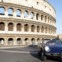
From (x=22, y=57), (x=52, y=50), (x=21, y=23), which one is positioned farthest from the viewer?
(x=21, y=23)

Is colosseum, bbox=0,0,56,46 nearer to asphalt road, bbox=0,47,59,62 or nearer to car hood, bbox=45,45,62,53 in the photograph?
asphalt road, bbox=0,47,59,62

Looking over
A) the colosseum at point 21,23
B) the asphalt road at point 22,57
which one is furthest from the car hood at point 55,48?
the colosseum at point 21,23

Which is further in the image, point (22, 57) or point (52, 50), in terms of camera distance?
point (22, 57)

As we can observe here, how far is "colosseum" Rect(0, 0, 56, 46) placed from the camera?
124 ft

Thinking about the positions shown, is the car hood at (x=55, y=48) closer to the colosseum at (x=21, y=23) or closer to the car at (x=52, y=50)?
the car at (x=52, y=50)

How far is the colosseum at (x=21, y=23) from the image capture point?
37812 mm

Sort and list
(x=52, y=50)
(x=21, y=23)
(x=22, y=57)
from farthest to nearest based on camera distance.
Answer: (x=21, y=23) < (x=22, y=57) < (x=52, y=50)

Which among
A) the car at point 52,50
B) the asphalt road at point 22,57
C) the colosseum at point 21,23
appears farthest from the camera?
the colosseum at point 21,23

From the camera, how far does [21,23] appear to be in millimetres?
40094

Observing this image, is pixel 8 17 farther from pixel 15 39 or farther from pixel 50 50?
pixel 50 50

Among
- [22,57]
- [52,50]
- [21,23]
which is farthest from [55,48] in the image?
[21,23]

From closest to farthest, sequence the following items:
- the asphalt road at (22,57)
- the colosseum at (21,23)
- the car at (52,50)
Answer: the car at (52,50)
the asphalt road at (22,57)
the colosseum at (21,23)

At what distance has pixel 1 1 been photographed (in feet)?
124

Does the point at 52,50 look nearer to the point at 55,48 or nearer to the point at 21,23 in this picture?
the point at 55,48
